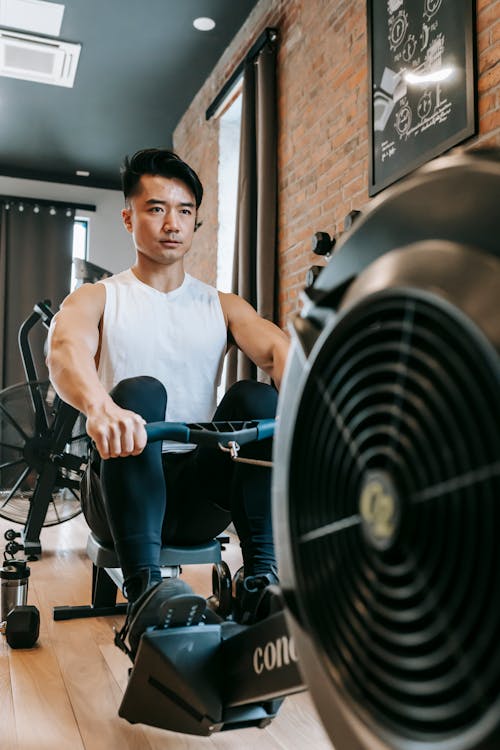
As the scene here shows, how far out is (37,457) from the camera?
303cm

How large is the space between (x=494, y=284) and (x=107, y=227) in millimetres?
6175

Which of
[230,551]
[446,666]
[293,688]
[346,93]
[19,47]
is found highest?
[19,47]

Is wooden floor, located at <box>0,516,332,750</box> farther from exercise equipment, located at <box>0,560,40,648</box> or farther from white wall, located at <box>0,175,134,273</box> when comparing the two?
→ white wall, located at <box>0,175,134,273</box>

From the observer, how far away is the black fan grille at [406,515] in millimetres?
405

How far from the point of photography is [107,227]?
20.6 ft

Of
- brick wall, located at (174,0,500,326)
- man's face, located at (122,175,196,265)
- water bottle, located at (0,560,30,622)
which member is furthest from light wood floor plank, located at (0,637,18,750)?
brick wall, located at (174,0,500,326)

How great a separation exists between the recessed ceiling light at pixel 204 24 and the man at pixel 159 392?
105 inches

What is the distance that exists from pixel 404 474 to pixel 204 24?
13.0ft

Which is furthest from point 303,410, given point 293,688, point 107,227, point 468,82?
point 107,227

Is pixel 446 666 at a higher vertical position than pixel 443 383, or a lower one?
lower

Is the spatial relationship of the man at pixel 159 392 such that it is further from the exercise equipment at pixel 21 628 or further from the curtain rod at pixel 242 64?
the curtain rod at pixel 242 64

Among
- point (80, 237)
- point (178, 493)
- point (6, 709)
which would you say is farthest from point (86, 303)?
point (80, 237)

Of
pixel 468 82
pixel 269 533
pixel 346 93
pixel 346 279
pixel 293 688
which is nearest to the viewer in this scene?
pixel 346 279

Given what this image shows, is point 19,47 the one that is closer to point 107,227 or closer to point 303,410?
point 107,227
